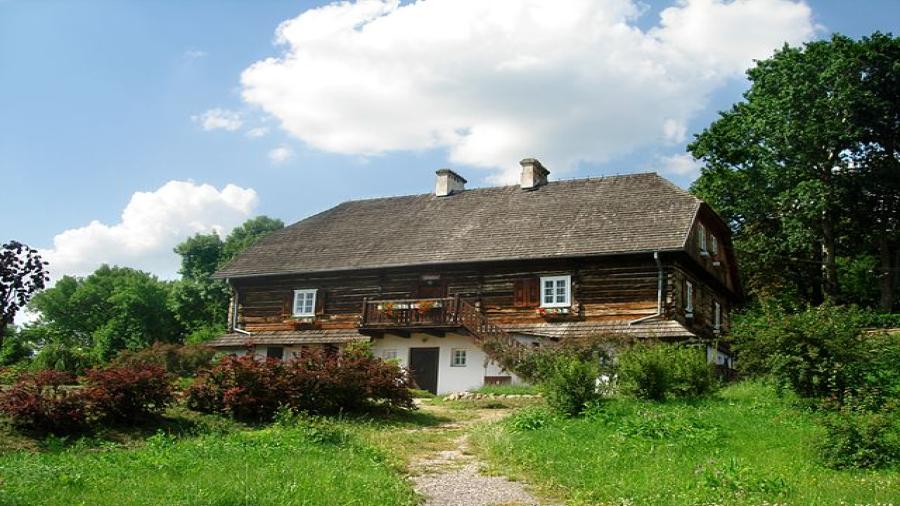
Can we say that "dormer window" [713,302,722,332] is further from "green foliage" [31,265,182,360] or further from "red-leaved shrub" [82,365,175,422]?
"green foliage" [31,265,182,360]

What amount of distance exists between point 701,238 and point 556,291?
6.10 m

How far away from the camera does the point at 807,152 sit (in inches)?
1341

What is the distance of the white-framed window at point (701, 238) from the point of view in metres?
29.3

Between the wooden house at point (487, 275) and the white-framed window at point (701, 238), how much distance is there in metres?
0.08

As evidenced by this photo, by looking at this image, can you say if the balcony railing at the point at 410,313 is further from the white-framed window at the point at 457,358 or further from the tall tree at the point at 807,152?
the tall tree at the point at 807,152

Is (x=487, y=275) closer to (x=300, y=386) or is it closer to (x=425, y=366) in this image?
(x=425, y=366)

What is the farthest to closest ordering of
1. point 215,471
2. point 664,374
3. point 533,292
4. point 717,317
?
point 717,317 → point 533,292 → point 664,374 → point 215,471

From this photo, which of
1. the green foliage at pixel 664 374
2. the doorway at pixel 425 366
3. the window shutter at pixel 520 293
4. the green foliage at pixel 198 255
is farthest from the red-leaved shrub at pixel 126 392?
the green foliage at pixel 198 255

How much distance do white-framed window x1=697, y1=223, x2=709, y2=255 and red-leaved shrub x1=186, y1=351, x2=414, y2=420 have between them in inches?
606

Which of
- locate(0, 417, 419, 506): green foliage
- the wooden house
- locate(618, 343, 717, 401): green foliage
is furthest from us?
the wooden house

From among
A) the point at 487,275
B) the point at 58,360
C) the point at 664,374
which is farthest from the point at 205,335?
the point at 664,374

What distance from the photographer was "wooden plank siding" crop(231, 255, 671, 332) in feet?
87.5

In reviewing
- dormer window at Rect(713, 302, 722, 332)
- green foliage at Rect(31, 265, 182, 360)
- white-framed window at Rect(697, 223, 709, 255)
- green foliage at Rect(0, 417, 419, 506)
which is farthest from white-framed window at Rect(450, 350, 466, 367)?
green foliage at Rect(31, 265, 182, 360)

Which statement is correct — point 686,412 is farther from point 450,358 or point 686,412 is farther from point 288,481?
point 450,358
